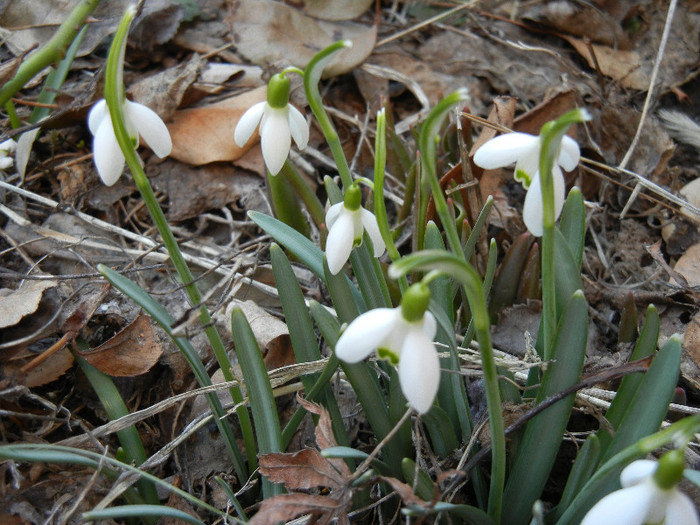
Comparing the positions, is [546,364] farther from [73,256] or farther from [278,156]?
[73,256]

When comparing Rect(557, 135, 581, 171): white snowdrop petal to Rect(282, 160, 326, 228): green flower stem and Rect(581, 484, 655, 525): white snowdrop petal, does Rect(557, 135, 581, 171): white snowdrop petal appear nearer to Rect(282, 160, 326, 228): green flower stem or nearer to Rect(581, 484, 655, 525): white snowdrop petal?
Rect(581, 484, 655, 525): white snowdrop petal

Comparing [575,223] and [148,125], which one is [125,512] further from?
[575,223]

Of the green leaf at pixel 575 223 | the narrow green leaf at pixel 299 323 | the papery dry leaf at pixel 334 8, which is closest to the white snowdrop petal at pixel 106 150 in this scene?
the narrow green leaf at pixel 299 323

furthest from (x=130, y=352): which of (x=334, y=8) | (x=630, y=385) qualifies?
(x=334, y=8)

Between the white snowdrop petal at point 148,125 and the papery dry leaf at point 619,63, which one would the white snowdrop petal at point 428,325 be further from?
the papery dry leaf at point 619,63

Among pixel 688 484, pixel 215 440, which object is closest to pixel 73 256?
pixel 215 440

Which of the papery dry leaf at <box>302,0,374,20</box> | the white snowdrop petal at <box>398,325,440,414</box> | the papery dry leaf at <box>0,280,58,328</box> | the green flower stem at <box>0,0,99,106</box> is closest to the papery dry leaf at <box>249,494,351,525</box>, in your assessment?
the white snowdrop petal at <box>398,325,440,414</box>
